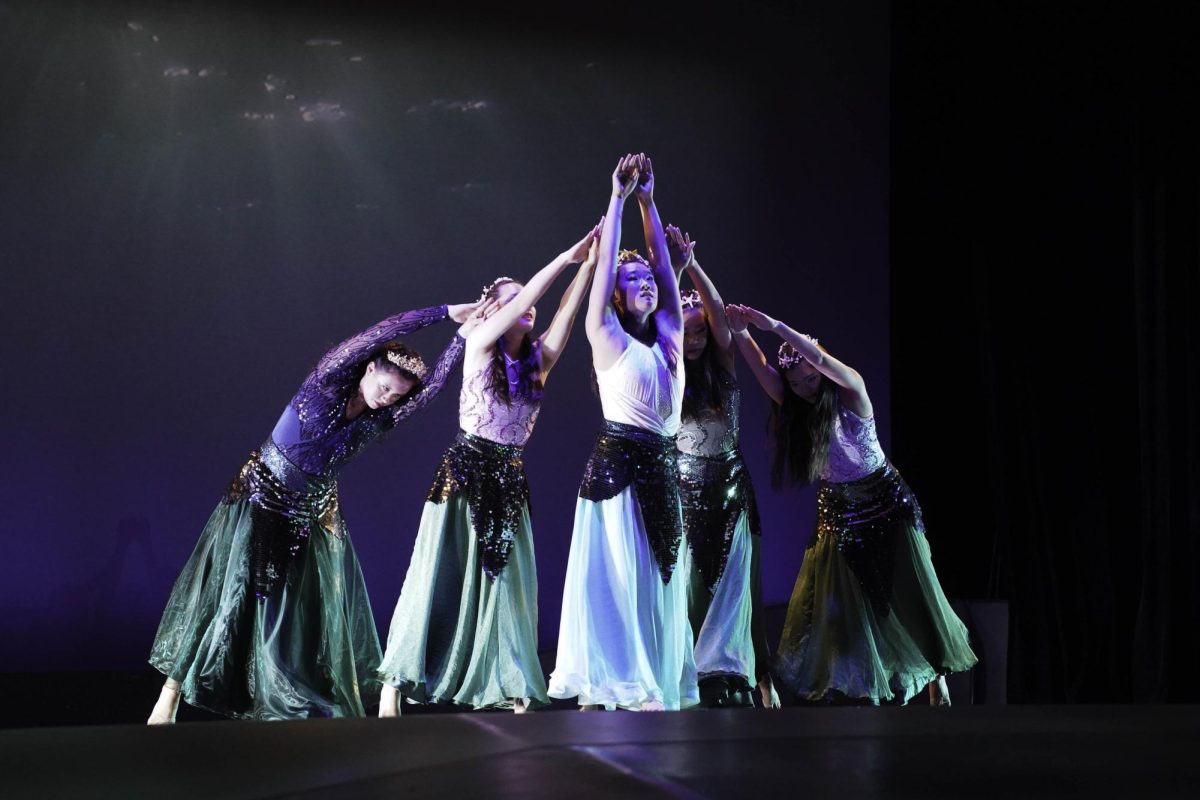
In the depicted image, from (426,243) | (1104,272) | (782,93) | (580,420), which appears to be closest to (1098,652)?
(1104,272)

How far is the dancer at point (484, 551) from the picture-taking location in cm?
339

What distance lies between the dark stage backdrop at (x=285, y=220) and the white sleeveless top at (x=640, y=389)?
1531 millimetres

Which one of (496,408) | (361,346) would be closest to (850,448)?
(496,408)

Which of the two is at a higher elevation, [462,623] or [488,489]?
[488,489]

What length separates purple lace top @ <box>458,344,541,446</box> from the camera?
11.5 ft

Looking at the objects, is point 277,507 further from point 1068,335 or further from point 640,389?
point 1068,335

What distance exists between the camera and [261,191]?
457cm

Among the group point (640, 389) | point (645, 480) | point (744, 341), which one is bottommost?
point (645, 480)

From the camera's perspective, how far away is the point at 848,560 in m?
4.02

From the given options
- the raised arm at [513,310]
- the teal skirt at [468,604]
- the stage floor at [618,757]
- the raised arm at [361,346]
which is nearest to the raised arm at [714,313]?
the raised arm at [513,310]

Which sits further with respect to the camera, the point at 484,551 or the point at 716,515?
the point at 716,515

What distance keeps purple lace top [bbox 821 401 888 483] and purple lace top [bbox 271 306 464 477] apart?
1.53 meters

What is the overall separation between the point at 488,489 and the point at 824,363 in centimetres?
126

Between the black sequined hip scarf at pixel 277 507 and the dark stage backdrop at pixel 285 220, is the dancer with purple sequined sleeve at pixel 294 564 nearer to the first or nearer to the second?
the black sequined hip scarf at pixel 277 507
